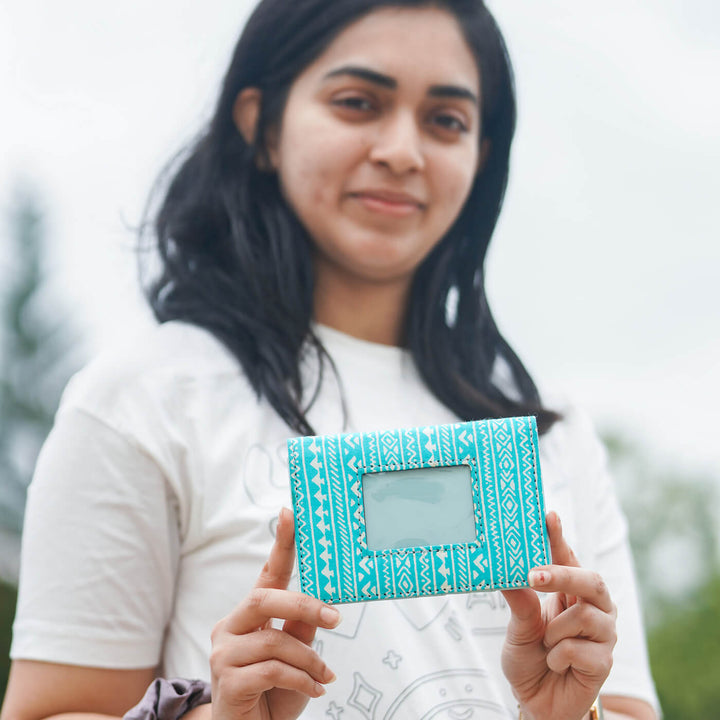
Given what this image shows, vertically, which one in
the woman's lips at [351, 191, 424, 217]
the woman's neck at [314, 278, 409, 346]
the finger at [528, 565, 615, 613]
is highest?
the woman's lips at [351, 191, 424, 217]

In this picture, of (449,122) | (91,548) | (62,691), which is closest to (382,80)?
(449,122)

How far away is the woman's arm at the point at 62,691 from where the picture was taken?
1.57 m

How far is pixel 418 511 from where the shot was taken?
131cm

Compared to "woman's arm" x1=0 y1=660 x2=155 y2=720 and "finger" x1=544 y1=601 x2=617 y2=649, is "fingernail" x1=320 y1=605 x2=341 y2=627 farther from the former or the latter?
"woman's arm" x1=0 y1=660 x2=155 y2=720

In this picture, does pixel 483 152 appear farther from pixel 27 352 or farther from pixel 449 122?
pixel 27 352

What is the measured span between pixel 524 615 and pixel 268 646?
37cm

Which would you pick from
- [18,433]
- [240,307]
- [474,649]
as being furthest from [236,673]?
[18,433]

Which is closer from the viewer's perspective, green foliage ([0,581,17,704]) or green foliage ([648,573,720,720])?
green foliage ([0,581,17,704])

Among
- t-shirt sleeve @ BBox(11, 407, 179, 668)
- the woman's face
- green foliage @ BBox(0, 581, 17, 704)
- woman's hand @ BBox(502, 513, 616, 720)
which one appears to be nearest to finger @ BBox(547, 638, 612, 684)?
woman's hand @ BBox(502, 513, 616, 720)

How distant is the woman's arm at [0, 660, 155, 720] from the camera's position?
5.16 ft

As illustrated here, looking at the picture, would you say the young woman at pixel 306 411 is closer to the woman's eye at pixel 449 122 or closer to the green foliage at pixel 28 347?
the woman's eye at pixel 449 122

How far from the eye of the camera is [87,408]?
1.64 meters

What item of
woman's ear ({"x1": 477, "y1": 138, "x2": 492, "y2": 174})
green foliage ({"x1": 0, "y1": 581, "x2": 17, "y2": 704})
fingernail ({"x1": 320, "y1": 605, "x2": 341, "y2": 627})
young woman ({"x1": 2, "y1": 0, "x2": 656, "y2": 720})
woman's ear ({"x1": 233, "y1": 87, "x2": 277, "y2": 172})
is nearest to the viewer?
fingernail ({"x1": 320, "y1": 605, "x2": 341, "y2": 627})

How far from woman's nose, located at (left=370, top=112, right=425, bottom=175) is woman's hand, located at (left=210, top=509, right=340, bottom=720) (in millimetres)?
793
